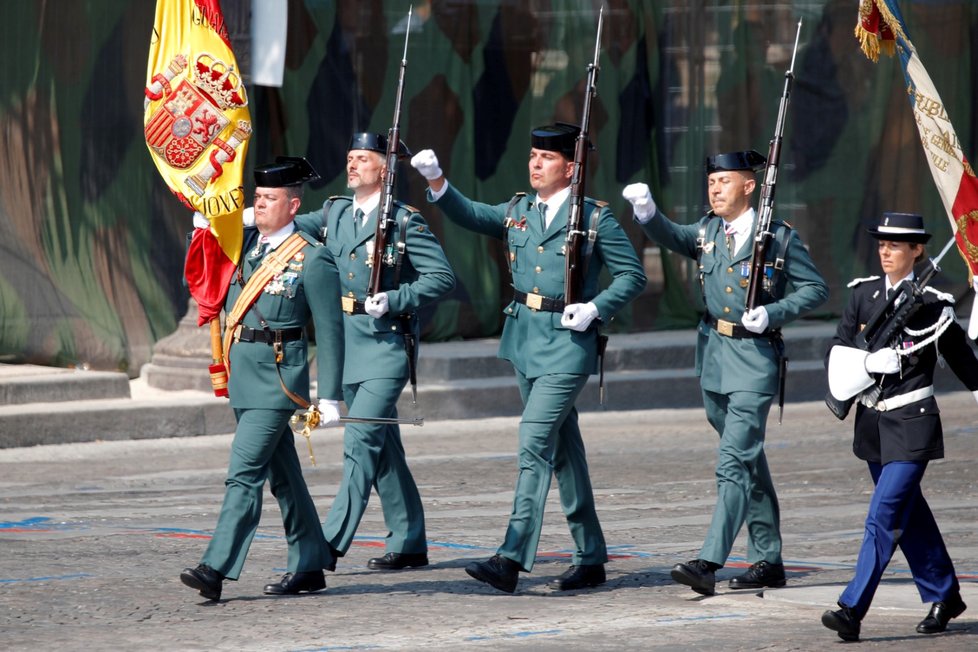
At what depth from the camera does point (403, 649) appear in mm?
7219

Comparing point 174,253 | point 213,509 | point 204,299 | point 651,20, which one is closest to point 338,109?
point 174,253

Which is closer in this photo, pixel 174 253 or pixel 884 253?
pixel 884 253

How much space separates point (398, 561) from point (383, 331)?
1.05 metres

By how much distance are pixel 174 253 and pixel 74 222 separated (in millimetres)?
812

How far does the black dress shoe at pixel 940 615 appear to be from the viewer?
7582mm

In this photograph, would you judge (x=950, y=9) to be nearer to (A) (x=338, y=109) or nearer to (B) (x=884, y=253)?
(A) (x=338, y=109)

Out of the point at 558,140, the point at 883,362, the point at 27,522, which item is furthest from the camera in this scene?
the point at 27,522

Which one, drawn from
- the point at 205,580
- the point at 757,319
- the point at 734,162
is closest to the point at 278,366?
the point at 205,580

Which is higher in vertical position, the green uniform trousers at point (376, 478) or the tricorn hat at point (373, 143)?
the tricorn hat at point (373, 143)

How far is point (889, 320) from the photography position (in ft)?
25.1

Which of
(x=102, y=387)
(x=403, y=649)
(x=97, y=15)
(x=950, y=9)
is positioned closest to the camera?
(x=403, y=649)

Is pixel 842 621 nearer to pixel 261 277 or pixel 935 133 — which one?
pixel 935 133

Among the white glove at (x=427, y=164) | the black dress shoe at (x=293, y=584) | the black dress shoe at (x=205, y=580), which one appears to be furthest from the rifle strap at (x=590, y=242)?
the black dress shoe at (x=205, y=580)

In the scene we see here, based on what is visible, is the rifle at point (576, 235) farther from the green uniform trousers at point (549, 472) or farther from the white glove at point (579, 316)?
the green uniform trousers at point (549, 472)
